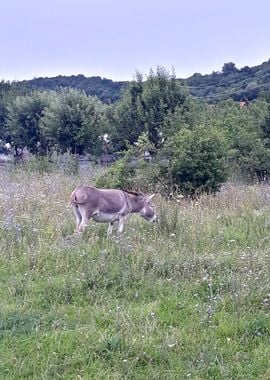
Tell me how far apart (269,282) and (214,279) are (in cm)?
62

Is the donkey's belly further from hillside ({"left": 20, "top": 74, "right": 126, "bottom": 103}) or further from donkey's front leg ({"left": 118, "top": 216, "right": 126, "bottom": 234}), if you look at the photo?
hillside ({"left": 20, "top": 74, "right": 126, "bottom": 103})

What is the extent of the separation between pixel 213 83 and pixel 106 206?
141 feet

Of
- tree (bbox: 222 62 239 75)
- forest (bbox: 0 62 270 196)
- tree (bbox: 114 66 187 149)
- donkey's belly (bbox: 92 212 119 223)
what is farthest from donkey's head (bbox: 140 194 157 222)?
tree (bbox: 222 62 239 75)

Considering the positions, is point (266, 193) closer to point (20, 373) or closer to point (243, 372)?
point (243, 372)

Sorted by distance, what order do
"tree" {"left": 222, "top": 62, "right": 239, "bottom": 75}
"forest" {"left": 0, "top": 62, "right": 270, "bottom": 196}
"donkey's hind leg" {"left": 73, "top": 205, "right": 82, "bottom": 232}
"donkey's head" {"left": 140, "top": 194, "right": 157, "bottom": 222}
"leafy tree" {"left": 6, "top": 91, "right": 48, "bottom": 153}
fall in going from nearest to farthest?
"donkey's hind leg" {"left": 73, "top": 205, "right": 82, "bottom": 232}, "donkey's head" {"left": 140, "top": 194, "right": 157, "bottom": 222}, "forest" {"left": 0, "top": 62, "right": 270, "bottom": 196}, "leafy tree" {"left": 6, "top": 91, "right": 48, "bottom": 153}, "tree" {"left": 222, "top": 62, "right": 239, "bottom": 75}

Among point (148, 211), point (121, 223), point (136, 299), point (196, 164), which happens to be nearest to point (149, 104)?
point (196, 164)

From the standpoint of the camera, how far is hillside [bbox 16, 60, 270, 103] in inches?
1630

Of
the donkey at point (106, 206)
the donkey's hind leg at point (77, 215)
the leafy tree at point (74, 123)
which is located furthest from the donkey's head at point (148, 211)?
the leafy tree at point (74, 123)

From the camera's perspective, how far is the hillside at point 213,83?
1630 inches

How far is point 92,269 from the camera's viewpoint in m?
5.68

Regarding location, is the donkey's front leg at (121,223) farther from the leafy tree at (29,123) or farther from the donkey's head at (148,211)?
the leafy tree at (29,123)

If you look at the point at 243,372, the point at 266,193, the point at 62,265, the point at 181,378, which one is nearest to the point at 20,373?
the point at 181,378

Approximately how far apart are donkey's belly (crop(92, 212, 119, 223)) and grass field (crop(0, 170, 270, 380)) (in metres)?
0.18

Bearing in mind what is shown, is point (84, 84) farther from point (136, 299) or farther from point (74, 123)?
point (136, 299)
